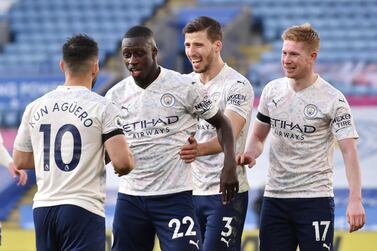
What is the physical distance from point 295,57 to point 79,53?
1796mm

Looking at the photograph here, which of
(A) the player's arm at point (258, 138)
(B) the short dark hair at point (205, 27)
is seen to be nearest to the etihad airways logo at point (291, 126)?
(A) the player's arm at point (258, 138)

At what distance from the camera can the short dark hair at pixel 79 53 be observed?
616cm

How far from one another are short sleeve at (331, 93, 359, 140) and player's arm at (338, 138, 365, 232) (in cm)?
5

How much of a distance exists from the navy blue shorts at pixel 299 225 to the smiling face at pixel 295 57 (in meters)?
0.96

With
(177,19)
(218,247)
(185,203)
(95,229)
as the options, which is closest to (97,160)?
(95,229)

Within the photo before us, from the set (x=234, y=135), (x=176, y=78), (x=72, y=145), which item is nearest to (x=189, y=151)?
(x=176, y=78)

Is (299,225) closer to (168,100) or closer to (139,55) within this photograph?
Result: (168,100)

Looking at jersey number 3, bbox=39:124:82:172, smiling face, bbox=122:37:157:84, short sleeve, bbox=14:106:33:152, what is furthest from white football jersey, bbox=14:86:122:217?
smiling face, bbox=122:37:157:84

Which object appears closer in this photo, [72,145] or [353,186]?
[72,145]

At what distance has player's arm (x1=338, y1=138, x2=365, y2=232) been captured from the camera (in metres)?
6.84

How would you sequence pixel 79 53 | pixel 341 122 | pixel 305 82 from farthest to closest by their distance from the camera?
1. pixel 305 82
2. pixel 341 122
3. pixel 79 53

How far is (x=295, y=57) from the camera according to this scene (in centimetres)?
718

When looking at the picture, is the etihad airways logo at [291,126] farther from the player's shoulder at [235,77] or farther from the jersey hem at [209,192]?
the jersey hem at [209,192]

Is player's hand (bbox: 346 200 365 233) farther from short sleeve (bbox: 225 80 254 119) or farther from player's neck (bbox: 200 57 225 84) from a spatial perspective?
player's neck (bbox: 200 57 225 84)
